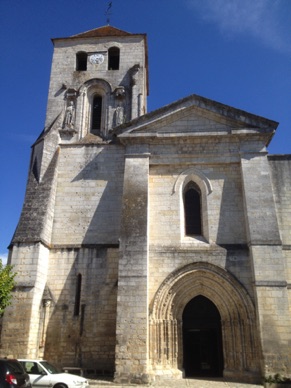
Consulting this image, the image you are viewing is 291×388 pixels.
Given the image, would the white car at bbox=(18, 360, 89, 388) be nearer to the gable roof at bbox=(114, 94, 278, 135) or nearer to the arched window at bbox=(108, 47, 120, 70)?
the gable roof at bbox=(114, 94, 278, 135)

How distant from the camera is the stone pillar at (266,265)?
12.1 metres

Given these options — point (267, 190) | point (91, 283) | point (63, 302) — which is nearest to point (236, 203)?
point (267, 190)

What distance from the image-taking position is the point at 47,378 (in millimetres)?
Answer: 10359

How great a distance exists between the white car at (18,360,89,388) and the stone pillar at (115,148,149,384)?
2118 millimetres

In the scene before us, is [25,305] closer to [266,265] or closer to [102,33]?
[266,265]

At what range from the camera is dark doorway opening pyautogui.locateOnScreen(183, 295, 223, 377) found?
44.8 feet

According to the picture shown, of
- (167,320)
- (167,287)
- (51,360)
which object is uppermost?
(167,287)

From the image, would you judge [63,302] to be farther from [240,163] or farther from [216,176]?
[240,163]

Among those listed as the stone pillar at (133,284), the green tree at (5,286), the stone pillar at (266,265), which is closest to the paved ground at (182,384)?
the stone pillar at (133,284)

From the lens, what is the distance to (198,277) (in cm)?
1380

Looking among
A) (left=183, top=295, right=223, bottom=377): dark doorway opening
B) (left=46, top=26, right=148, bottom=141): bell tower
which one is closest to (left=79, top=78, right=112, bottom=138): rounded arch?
(left=46, top=26, right=148, bottom=141): bell tower

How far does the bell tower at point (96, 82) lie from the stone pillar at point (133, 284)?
412 cm

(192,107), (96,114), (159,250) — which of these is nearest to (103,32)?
(96,114)

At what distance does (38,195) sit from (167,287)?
6.24 meters
